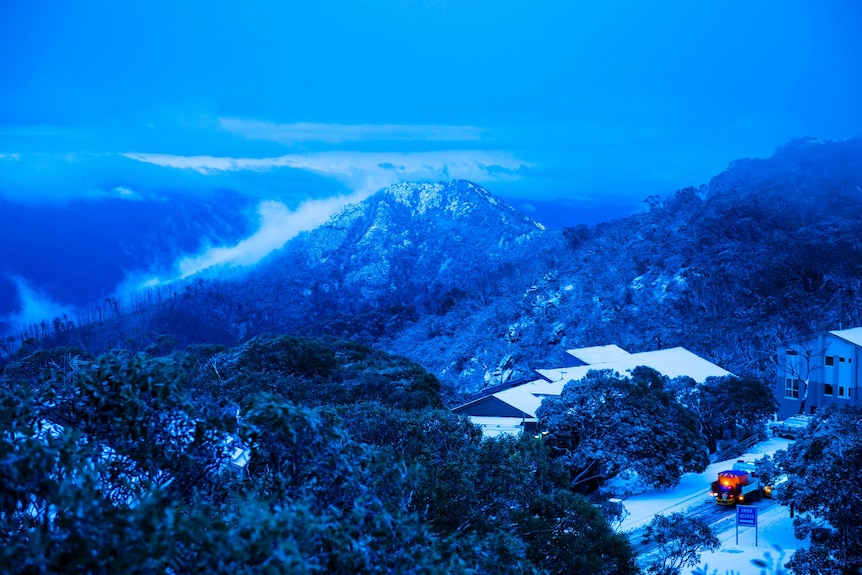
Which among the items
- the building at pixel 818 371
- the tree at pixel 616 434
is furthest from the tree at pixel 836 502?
the building at pixel 818 371

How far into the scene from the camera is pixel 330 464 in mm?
6246

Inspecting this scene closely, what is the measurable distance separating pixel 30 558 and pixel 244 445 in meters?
2.50

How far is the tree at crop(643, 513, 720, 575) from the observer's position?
14344mm

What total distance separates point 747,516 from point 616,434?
7175mm

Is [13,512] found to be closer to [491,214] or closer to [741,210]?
[741,210]

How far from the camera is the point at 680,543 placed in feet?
47.1

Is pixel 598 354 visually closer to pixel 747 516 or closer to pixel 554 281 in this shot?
pixel 747 516

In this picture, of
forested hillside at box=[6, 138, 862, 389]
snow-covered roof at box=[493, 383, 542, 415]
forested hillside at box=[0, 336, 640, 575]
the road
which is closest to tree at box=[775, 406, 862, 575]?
the road

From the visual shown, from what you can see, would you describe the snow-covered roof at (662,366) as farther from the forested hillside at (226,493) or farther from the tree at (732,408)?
the forested hillside at (226,493)

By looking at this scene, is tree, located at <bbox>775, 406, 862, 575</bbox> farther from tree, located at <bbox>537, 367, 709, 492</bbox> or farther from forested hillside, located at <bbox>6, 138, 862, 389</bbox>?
forested hillside, located at <bbox>6, 138, 862, 389</bbox>

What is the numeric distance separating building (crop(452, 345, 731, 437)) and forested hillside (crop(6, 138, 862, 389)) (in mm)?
6568

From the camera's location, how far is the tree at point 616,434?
74.2ft

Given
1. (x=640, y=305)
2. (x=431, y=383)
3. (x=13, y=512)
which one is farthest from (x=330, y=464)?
(x=640, y=305)

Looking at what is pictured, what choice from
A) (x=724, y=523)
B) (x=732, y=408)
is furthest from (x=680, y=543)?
(x=732, y=408)
